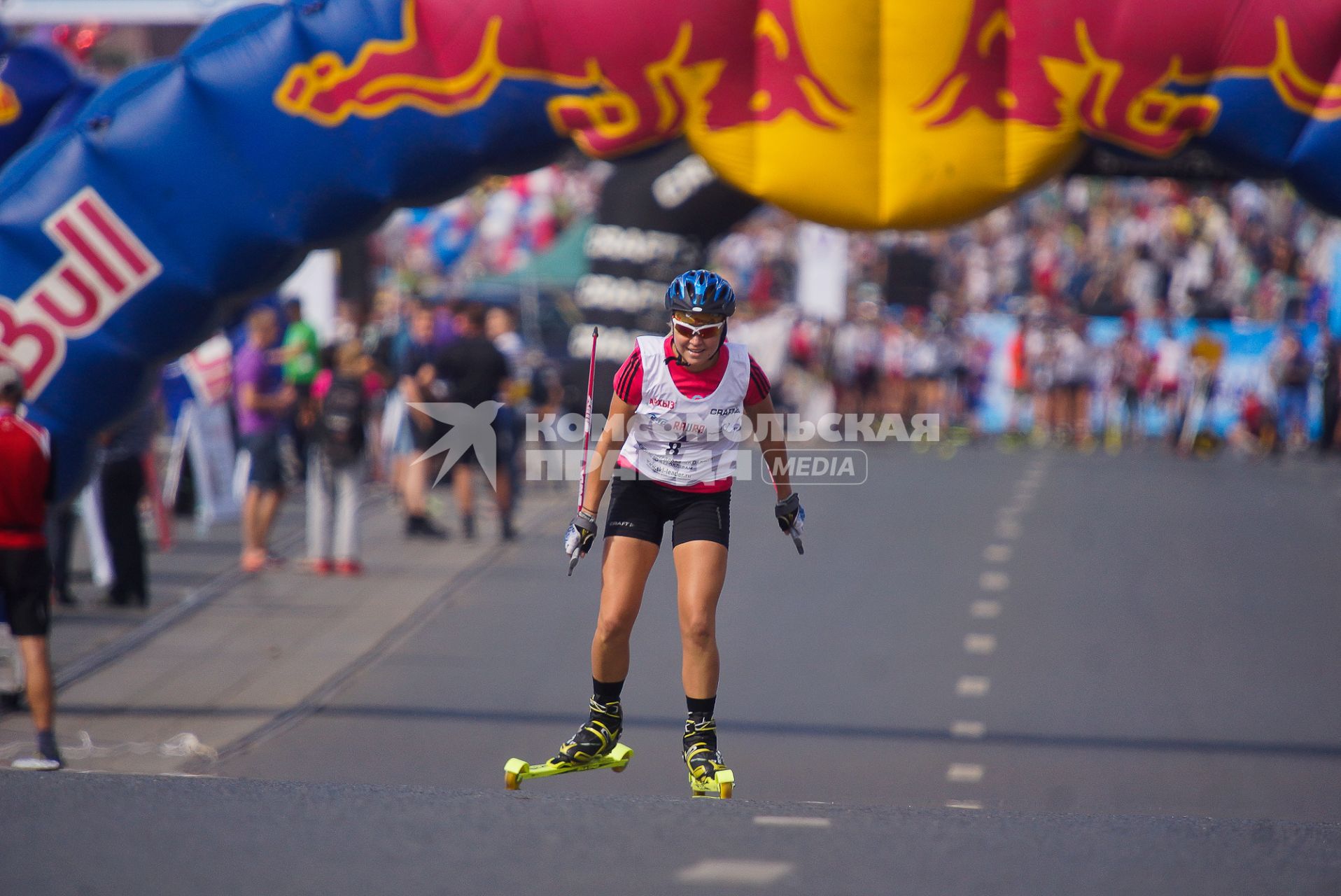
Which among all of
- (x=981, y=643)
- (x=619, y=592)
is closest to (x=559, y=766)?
(x=619, y=592)

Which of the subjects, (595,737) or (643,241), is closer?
(595,737)

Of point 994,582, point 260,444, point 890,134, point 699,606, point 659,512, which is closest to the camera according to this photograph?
point 699,606

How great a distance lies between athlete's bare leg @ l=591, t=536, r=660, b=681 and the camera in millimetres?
6547

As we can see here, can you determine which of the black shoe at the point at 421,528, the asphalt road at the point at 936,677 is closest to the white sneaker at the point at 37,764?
the asphalt road at the point at 936,677

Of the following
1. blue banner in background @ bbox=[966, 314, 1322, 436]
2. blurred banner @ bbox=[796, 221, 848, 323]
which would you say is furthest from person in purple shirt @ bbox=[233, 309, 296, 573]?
blue banner in background @ bbox=[966, 314, 1322, 436]

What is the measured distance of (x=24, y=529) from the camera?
8266mm

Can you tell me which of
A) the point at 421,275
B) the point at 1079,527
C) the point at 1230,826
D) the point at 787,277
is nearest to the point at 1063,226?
the point at 787,277

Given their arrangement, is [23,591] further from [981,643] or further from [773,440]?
[981,643]

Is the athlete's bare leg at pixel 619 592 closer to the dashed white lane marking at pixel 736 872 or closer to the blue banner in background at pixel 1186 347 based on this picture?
the dashed white lane marking at pixel 736 872

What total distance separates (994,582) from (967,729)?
466cm

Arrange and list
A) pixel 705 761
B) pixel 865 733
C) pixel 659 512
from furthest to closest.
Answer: pixel 865 733
pixel 659 512
pixel 705 761

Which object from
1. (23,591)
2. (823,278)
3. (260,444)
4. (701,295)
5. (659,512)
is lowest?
(23,591)

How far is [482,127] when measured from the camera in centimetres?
835

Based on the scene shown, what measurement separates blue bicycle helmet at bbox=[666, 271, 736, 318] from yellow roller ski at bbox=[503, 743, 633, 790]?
1770 millimetres
